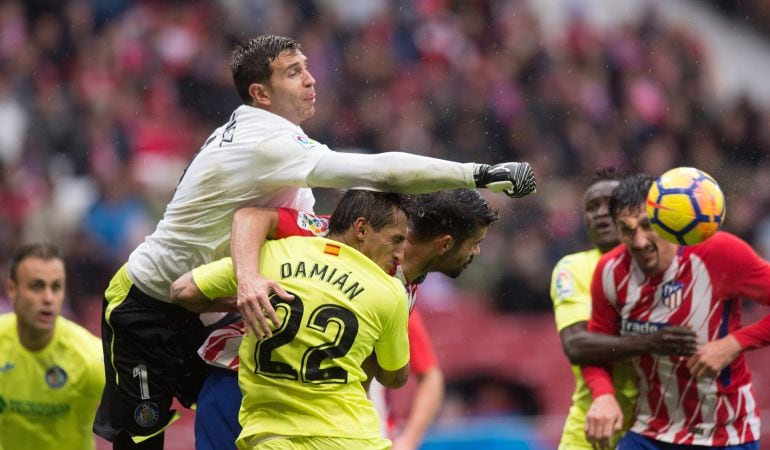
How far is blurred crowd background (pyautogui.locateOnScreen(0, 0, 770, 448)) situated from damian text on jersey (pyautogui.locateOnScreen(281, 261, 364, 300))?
20.2 ft

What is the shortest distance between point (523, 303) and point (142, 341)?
250 inches

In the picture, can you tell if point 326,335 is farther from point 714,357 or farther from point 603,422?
point 714,357

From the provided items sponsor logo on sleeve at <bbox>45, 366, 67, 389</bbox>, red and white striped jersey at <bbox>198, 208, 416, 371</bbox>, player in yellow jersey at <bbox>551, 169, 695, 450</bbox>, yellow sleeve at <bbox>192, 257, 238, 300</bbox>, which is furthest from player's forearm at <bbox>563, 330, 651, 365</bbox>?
sponsor logo on sleeve at <bbox>45, 366, 67, 389</bbox>

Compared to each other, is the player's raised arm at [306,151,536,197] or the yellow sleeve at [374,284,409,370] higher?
the player's raised arm at [306,151,536,197]

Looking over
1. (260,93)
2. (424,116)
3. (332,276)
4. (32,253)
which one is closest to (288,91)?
(260,93)

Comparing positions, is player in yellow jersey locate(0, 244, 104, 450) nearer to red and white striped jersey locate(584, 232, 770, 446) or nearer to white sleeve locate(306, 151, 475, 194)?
white sleeve locate(306, 151, 475, 194)

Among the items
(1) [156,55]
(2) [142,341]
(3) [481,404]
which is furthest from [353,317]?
(1) [156,55]

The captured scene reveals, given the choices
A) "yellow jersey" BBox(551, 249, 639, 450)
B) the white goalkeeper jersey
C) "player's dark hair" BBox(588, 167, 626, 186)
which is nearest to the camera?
the white goalkeeper jersey


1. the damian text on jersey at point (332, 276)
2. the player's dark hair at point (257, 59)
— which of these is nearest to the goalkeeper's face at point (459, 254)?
the damian text on jersey at point (332, 276)

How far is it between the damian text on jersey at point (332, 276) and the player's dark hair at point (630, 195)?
5.64ft

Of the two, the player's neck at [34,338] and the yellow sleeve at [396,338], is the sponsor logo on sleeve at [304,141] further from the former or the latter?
the player's neck at [34,338]

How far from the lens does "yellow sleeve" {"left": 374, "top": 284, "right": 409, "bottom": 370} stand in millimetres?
5055

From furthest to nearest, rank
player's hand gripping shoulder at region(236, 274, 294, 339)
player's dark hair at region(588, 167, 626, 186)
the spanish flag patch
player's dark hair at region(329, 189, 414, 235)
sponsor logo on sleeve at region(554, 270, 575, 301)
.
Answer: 1. player's dark hair at region(588, 167, 626, 186)
2. sponsor logo on sleeve at region(554, 270, 575, 301)
3. player's dark hair at region(329, 189, 414, 235)
4. the spanish flag patch
5. player's hand gripping shoulder at region(236, 274, 294, 339)

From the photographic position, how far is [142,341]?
5.92 m
